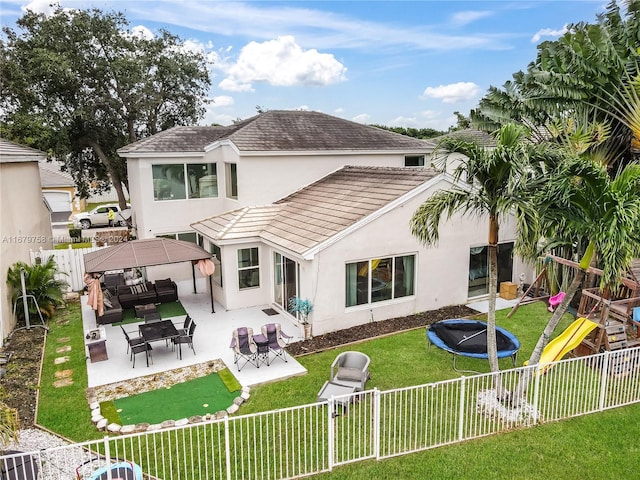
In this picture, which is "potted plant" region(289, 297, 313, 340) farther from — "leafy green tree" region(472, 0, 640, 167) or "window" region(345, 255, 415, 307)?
"leafy green tree" region(472, 0, 640, 167)

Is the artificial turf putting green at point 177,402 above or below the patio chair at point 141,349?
below

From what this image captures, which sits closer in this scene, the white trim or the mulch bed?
the mulch bed

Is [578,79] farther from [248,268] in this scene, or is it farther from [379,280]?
[248,268]

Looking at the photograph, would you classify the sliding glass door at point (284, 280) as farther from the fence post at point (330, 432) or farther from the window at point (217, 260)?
the fence post at point (330, 432)

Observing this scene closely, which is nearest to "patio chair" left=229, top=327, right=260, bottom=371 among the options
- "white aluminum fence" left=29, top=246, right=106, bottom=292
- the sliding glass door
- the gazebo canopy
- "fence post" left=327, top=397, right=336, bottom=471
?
the sliding glass door

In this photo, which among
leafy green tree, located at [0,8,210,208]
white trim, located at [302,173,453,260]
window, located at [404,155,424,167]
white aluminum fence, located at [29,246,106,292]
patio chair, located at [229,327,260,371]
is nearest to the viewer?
patio chair, located at [229,327,260,371]

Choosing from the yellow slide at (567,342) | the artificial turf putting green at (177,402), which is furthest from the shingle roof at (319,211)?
the yellow slide at (567,342)

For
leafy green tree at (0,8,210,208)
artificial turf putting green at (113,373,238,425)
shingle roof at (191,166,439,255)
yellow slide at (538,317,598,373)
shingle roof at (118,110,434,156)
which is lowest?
artificial turf putting green at (113,373,238,425)
